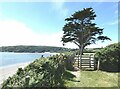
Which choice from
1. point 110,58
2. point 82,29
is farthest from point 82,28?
point 110,58

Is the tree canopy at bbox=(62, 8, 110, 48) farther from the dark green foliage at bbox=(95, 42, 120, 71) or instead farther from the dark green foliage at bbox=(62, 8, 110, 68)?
the dark green foliage at bbox=(95, 42, 120, 71)

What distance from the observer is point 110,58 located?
19219 mm

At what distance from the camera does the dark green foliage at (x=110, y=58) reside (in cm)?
1927

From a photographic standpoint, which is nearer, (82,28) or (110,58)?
(110,58)

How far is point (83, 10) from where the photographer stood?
153ft

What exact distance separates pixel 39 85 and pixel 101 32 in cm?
4319

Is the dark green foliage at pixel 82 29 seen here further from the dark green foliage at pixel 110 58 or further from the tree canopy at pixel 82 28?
the dark green foliage at pixel 110 58

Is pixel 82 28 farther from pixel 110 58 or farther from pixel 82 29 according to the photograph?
pixel 110 58

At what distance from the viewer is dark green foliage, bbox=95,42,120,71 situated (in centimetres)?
1927

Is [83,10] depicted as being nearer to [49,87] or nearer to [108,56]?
[108,56]

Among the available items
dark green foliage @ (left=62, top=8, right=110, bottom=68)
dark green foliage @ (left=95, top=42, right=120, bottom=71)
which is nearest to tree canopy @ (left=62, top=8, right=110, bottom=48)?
dark green foliage @ (left=62, top=8, right=110, bottom=68)

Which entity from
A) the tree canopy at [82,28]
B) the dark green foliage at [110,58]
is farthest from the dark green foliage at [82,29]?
the dark green foliage at [110,58]

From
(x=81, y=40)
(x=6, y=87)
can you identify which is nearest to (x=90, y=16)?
(x=81, y=40)

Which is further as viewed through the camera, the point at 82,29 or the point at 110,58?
the point at 82,29
